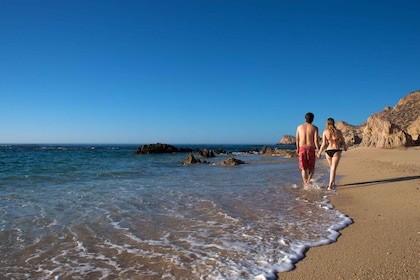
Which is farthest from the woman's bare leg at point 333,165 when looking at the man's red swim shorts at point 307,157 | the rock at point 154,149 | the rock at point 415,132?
the rock at point 154,149

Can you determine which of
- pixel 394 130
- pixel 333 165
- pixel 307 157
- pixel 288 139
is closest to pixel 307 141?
pixel 307 157

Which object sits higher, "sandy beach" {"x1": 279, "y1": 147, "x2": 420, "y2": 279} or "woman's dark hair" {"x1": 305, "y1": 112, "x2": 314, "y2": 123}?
"woman's dark hair" {"x1": 305, "y1": 112, "x2": 314, "y2": 123}

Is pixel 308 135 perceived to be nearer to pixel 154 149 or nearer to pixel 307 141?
pixel 307 141

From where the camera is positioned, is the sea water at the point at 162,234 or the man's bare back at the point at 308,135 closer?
the sea water at the point at 162,234

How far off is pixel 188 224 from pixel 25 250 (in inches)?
92.4

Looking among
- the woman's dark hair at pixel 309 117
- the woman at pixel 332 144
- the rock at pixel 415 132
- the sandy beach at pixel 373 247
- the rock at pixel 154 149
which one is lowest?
the sandy beach at pixel 373 247

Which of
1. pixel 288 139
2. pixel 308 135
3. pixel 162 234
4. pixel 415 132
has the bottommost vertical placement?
pixel 162 234

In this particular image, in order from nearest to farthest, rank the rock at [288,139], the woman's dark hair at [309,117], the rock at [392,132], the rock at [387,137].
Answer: the woman's dark hair at [309,117] → the rock at [387,137] → the rock at [392,132] → the rock at [288,139]

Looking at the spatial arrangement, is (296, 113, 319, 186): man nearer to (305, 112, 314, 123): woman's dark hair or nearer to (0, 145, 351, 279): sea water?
(305, 112, 314, 123): woman's dark hair

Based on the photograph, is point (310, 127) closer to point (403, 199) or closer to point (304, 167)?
point (304, 167)

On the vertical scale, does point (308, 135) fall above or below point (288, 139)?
below

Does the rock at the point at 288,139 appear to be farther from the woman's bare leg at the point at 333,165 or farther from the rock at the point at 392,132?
the woman's bare leg at the point at 333,165

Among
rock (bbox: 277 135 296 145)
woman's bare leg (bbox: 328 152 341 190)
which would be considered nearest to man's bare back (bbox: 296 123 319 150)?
woman's bare leg (bbox: 328 152 341 190)

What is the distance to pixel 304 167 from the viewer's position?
8836 millimetres
